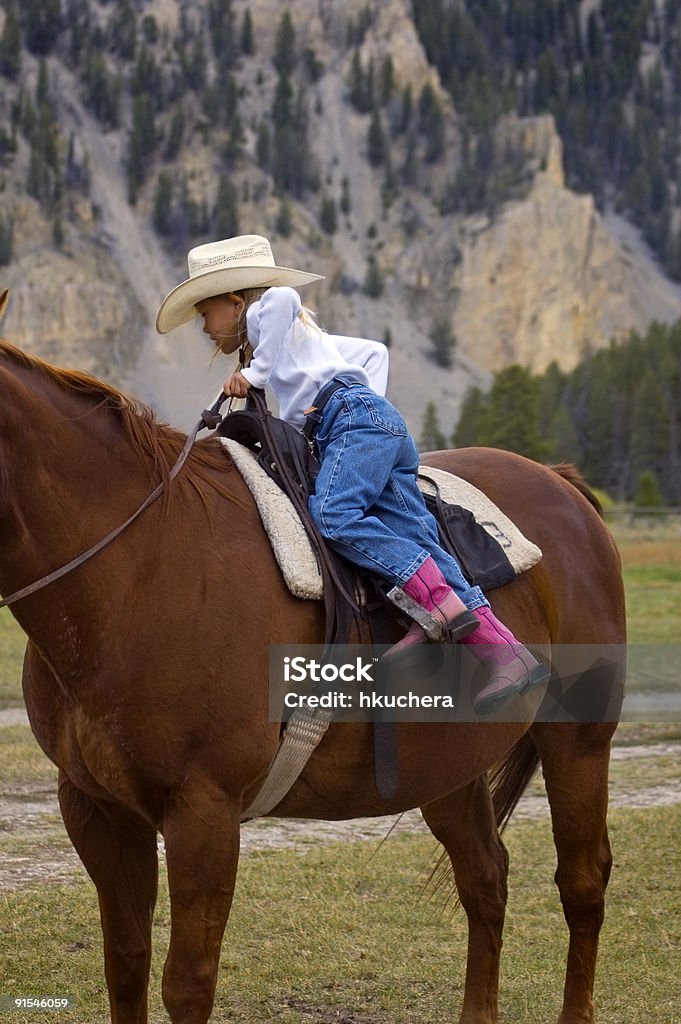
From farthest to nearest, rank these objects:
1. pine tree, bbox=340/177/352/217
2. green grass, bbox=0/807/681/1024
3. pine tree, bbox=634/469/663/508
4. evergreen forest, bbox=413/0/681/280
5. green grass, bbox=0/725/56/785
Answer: evergreen forest, bbox=413/0/681/280 → pine tree, bbox=340/177/352/217 → pine tree, bbox=634/469/663/508 → green grass, bbox=0/725/56/785 → green grass, bbox=0/807/681/1024

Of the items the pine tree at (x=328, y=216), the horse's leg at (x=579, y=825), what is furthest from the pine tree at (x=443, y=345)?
the horse's leg at (x=579, y=825)

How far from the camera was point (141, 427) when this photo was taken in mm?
3939

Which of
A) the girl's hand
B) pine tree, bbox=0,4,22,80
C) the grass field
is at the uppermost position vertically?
pine tree, bbox=0,4,22,80

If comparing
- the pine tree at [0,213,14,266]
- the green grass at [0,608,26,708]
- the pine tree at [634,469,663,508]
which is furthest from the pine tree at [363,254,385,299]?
the green grass at [0,608,26,708]

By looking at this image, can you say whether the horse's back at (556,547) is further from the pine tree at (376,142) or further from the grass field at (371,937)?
the pine tree at (376,142)

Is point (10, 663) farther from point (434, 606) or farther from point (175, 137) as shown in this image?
point (175, 137)

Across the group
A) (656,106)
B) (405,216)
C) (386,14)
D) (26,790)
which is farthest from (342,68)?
(26,790)

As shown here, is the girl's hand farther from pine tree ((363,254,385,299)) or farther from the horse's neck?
pine tree ((363,254,385,299))

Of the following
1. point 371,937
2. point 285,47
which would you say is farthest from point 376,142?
point 371,937

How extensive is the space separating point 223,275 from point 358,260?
13586 centimetres

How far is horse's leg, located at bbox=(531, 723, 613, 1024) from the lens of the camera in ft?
16.4

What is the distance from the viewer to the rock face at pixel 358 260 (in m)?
118

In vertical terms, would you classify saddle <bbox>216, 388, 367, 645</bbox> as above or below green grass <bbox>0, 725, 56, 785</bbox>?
above

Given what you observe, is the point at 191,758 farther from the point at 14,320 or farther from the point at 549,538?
the point at 14,320
